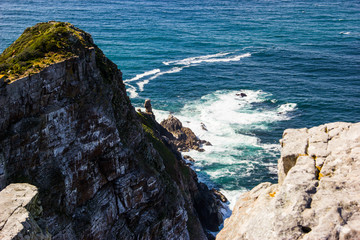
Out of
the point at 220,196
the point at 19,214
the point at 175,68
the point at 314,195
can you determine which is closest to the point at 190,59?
the point at 175,68

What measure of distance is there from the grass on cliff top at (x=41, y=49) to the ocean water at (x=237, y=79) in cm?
4279

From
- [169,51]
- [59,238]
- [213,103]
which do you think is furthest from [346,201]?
[169,51]

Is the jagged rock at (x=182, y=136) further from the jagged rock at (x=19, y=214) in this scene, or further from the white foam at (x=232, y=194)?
the jagged rock at (x=19, y=214)

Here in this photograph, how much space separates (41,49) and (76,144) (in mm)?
9536

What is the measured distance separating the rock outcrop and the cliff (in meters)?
17.9

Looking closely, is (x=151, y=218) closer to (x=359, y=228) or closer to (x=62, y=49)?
(x=62, y=49)

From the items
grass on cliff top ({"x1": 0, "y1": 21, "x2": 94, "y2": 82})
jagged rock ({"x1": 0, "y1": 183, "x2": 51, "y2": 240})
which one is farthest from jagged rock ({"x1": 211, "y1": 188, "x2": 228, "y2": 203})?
jagged rock ({"x1": 0, "y1": 183, "x2": 51, "y2": 240})

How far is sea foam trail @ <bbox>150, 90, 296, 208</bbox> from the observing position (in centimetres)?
6706

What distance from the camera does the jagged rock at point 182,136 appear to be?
7650 cm

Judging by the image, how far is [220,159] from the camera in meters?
72.5

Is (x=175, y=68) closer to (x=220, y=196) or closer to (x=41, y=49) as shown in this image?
(x=220, y=196)

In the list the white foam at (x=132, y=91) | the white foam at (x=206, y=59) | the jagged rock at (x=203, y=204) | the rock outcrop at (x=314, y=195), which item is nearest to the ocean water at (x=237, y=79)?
the white foam at (x=206, y=59)

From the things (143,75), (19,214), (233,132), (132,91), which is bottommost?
(233,132)

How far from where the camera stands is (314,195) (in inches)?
470
